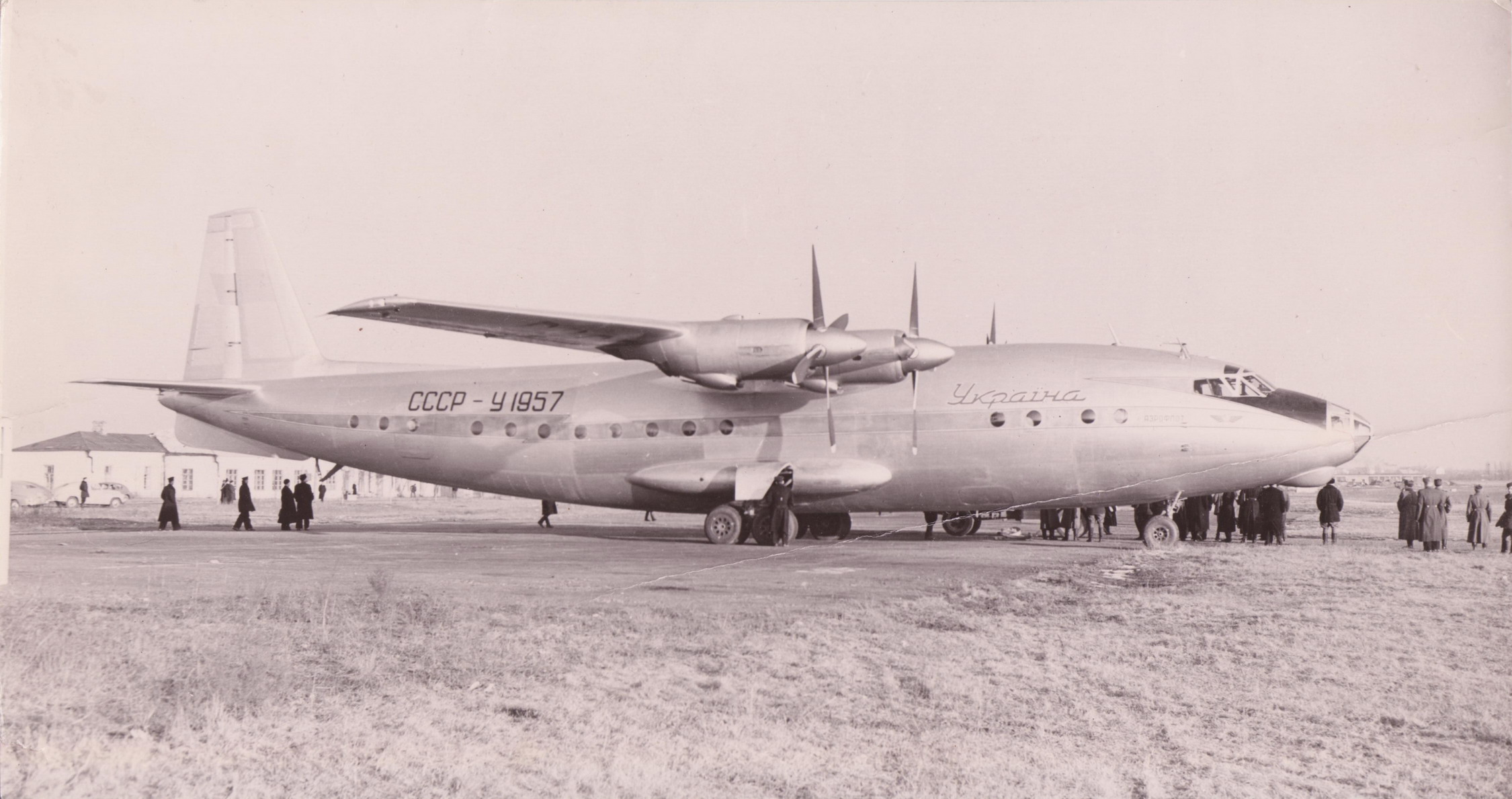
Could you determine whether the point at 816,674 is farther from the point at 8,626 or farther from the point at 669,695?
the point at 8,626

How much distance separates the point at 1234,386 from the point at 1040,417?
3418mm

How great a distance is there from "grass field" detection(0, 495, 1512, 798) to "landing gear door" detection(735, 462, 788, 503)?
7.29m

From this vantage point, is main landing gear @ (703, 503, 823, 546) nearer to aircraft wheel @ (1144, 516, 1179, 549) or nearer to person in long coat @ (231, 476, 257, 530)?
aircraft wheel @ (1144, 516, 1179, 549)

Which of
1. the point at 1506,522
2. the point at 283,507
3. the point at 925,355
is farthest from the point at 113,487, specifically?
the point at 1506,522

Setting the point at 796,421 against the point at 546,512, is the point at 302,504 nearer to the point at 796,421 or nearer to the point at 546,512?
the point at 546,512

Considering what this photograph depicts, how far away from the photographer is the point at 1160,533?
19.7 meters

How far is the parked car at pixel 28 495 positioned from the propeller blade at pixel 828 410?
3639 centimetres

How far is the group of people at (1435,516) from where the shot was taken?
19250 mm

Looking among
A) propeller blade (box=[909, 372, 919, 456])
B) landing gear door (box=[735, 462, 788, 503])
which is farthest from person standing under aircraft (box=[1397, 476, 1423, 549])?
landing gear door (box=[735, 462, 788, 503])

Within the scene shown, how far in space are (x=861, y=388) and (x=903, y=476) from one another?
182cm

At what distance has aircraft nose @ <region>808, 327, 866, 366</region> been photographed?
1775 cm

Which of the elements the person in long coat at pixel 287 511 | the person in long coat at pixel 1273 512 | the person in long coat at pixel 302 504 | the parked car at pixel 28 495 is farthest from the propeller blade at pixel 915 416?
the parked car at pixel 28 495

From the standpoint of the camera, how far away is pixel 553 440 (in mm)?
21000

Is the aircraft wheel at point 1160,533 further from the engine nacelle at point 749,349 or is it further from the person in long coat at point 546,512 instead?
the person in long coat at point 546,512
